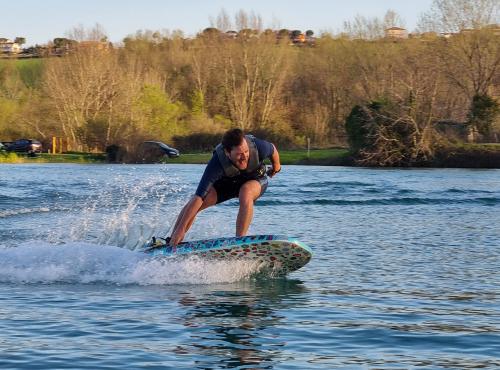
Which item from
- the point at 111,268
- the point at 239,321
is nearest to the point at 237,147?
the point at 111,268

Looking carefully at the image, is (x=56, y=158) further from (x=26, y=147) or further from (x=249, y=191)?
(x=249, y=191)

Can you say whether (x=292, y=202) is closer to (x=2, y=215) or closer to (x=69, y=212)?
(x=69, y=212)

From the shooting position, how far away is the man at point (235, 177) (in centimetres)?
1199

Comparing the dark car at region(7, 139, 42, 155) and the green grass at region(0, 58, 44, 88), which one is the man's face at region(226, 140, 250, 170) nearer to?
the dark car at region(7, 139, 42, 155)

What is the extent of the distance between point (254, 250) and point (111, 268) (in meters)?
2.12

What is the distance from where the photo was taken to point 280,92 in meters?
86.2

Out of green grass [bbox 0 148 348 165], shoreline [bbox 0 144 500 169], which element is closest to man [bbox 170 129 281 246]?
shoreline [bbox 0 144 500 169]

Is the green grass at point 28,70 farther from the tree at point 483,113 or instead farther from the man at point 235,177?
the man at point 235,177

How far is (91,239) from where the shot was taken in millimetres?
18266

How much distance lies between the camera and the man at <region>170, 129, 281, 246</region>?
472 inches

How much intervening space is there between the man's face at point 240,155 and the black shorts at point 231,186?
0.98 feet

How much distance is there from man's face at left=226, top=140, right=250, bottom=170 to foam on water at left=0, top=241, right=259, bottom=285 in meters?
1.32

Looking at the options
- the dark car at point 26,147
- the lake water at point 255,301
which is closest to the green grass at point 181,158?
the dark car at point 26,147

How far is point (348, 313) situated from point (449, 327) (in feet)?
3.91
